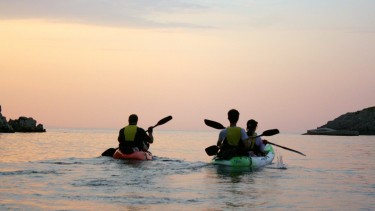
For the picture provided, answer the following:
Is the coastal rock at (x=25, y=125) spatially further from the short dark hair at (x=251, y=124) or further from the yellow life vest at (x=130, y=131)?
the short dark hair at (x=251, y=124)

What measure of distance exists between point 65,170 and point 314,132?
142m

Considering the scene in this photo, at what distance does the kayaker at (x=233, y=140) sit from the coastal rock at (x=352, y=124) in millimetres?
128138

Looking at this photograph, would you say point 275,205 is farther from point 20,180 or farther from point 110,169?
point 110,169

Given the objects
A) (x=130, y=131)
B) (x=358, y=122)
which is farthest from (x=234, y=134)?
(x=358, y=122)

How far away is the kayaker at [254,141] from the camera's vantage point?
24.6 m

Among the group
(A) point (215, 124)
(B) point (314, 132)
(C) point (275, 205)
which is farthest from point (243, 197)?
(B) point (314, 132)

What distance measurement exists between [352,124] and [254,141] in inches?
5538

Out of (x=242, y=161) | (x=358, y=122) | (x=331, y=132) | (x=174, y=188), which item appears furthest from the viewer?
(x=358, y=122)

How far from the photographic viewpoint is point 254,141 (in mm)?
25078

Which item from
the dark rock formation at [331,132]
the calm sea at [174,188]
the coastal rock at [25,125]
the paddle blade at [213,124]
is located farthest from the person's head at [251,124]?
the dark rock formation at [331,132]

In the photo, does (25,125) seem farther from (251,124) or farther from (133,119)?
(251,124)

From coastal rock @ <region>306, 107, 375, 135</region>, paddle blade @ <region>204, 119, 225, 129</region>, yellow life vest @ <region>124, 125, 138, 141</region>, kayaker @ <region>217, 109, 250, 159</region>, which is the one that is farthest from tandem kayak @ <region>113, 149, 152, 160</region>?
coastal rock @ <region>306, 107, 375, 135</region>

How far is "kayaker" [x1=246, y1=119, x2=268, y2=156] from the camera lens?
2456 cm

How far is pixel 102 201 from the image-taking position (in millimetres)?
13438
